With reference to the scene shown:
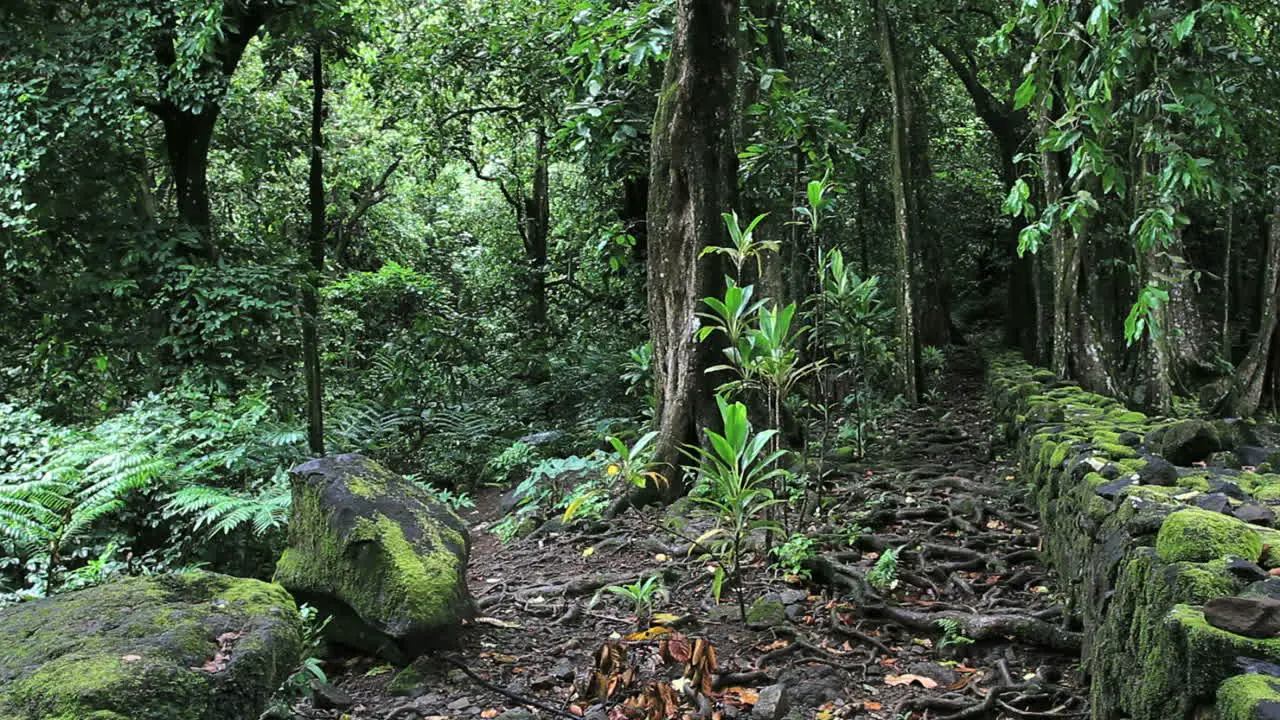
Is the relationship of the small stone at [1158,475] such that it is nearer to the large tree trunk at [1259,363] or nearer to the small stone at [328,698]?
the small stone at [328,698]

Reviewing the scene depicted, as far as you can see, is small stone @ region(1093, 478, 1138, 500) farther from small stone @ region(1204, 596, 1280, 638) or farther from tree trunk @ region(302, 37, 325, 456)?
tree trunk @ region(302, 37, 325, 456)

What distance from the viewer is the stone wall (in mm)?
1783

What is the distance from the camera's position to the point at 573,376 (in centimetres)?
1246

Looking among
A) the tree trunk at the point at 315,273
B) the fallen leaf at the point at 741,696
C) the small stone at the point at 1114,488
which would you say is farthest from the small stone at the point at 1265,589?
the tree trunk at the point at 315,273

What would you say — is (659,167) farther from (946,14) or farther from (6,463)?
(946,14)

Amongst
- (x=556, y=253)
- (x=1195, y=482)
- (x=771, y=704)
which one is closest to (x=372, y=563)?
(x=771, y=704)

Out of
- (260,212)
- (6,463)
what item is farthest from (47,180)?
(260,212)

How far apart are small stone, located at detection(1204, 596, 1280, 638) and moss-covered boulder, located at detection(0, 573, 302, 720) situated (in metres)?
2.58

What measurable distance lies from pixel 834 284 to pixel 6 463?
6858 millimetres

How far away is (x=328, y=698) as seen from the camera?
3568 mm

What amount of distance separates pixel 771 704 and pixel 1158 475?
177 centimetres

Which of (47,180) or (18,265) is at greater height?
(47,180)

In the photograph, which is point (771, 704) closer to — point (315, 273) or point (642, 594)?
point (642, 594)

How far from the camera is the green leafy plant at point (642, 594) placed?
4.30 metres
